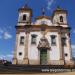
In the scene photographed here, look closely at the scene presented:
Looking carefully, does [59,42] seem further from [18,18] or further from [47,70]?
[47,70]

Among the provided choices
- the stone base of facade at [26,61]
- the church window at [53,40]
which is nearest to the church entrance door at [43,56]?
the church window at [53,40]

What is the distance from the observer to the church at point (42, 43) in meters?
31.1

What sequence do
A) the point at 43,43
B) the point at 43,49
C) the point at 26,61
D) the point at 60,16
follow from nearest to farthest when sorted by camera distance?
1. the point at 26,61
2. the point at 43,43
3. the point at 43,49
4. the point at 60,16

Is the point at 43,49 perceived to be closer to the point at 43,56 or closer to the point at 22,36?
the point at 43,56

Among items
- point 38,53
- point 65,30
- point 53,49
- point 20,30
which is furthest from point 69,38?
point 20,30

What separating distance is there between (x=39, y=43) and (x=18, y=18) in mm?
7605

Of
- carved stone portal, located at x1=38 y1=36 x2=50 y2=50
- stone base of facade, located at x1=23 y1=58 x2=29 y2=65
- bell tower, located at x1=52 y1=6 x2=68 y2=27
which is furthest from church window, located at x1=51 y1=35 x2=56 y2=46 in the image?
stone base of facade, located at x1=23 y1=58 x2=29 y2=65

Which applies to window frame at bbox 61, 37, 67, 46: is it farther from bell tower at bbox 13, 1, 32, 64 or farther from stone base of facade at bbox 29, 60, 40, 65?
bell tower at bbox 13, 1, 32, 64

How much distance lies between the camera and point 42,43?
3178 centimetres

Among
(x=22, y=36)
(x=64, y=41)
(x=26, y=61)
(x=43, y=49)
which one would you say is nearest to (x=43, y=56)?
(x=43, y=49)

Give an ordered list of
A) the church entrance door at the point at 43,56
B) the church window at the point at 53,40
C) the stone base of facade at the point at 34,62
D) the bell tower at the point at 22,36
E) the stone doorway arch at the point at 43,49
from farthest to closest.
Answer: the church window at the point at 53,40
the stone doorway arch at the point at 43,49
the church entrance door at the point at 43,56
the bell tower at the point at 22,36
the stone base of facade at the point at 34,62

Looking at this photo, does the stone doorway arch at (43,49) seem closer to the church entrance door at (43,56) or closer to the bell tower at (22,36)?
the church entrance door at (43,56)

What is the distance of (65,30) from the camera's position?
33.4 meters

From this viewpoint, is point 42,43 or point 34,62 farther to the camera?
point 42,43
